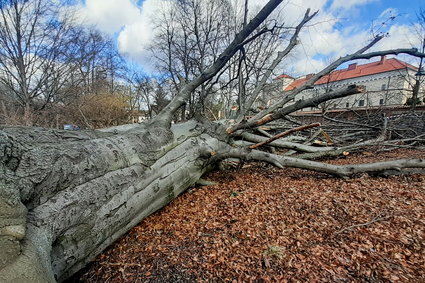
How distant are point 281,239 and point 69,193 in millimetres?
1636

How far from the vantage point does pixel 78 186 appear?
60.7 inches

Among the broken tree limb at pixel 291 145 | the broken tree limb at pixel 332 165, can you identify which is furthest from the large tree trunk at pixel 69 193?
the broken tree limb at pixel 291 145

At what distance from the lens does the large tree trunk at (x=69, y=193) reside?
0.99 meters

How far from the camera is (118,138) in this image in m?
2.12

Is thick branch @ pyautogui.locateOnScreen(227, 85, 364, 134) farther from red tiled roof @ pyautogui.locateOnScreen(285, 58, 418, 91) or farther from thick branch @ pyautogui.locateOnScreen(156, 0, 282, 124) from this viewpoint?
red tiled roof @ pyautogui.locateOnScreen(285, 58, 418, 91)

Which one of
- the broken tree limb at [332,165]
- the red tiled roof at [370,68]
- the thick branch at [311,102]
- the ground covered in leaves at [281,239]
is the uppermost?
the red tiled roof at [370,68]

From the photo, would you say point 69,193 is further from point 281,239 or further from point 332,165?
point 332,165

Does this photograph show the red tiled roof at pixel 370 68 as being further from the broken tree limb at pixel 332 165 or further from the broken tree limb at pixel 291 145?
the broken tree limb at pixel 332 165

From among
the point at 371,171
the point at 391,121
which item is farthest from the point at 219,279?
the point at 391,121

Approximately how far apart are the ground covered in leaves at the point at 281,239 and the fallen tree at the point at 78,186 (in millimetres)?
270

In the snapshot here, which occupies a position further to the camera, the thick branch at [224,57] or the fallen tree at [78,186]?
the thick branch at [224,57]

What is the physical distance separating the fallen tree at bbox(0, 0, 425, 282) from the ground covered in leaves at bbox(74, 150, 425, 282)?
270 millimetres

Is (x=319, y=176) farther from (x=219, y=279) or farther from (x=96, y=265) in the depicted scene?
(x=96, y=265)

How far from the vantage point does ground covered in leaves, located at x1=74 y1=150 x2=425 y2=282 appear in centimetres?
143
